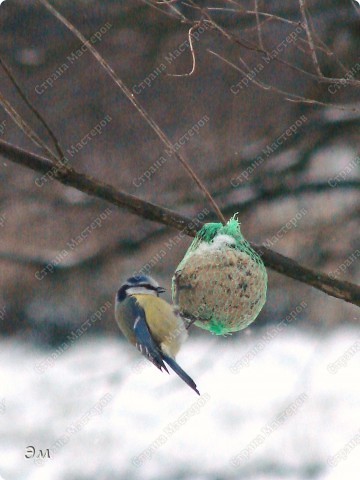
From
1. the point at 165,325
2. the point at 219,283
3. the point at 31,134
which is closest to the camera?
the point at 31,134

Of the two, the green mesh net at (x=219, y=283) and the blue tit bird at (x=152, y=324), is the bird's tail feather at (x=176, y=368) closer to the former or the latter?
the blue tit bird at (x=152, y=324)

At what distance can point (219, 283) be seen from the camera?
2.03m

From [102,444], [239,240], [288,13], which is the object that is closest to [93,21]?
[288,13]

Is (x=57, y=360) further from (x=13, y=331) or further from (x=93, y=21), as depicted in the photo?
(x=93, y=21)

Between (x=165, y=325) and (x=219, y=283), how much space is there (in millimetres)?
200

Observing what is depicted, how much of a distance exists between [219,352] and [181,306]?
2.44m

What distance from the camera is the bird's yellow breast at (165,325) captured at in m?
2.12

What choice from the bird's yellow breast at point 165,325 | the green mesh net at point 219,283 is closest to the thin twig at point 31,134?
the green mesh net at point 219,283

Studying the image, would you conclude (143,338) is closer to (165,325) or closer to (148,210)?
(165,325)

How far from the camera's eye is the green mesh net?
2035 millimetres

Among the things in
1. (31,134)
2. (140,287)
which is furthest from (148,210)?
(140,287)

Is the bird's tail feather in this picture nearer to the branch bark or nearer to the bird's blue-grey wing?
the bird's blue-grey wing

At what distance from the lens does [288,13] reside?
15.2 feet

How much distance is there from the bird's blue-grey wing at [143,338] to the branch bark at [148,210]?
39 centimetres
